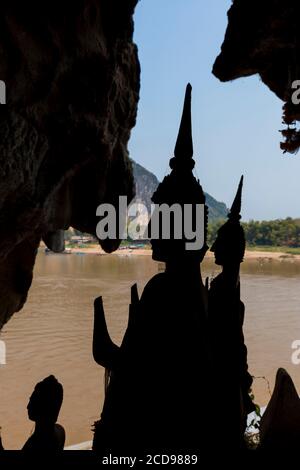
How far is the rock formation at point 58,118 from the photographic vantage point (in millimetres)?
4914

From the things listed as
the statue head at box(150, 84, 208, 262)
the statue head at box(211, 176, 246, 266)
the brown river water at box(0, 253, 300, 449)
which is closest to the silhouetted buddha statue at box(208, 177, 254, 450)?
the statue head at box(211, 176, 246, 266)

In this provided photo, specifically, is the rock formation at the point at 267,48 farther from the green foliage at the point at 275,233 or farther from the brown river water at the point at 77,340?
the green foliage at the point at 275,233

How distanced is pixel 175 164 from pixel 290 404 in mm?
1923

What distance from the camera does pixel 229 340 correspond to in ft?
9.28

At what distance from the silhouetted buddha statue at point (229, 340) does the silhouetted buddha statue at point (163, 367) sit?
195mm

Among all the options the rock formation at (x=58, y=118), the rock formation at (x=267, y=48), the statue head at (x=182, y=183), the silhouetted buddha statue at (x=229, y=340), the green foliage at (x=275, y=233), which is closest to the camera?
the silhouetted buddha statue at (x=229, y=340)

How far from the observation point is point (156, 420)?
2422 mm

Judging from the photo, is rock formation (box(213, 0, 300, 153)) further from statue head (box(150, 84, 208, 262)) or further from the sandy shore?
the sandy shore

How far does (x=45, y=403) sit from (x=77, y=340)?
21.0 m

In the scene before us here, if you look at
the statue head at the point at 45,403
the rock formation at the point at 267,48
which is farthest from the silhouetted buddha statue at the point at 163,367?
the rock formation at the point at 267,48

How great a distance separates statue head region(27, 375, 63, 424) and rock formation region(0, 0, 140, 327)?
3.21 meters

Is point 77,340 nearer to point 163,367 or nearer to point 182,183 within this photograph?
point 163,367

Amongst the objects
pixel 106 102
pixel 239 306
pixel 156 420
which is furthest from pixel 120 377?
pixel 106 102

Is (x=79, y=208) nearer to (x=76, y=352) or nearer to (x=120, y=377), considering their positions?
(x=120, y=377)
